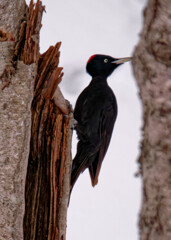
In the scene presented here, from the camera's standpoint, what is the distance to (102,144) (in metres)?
2.99

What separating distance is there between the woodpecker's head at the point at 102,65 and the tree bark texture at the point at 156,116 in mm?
2419

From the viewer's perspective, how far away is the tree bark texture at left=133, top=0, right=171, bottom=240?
0.96m

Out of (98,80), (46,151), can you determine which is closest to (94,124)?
(98,80)

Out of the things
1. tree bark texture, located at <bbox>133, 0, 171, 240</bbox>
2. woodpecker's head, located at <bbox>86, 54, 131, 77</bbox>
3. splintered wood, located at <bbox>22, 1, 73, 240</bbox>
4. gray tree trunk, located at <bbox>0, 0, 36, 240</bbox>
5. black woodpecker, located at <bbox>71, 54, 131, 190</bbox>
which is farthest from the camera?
woodpecker's head, located at <bbox>86, 54, 131, 77</bbox>

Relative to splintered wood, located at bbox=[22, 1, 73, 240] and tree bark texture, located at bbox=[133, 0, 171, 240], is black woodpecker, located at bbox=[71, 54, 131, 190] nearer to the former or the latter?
splintered wood, located at bbox=[22, 1, 73, 240]

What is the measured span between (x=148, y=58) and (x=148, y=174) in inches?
10.7

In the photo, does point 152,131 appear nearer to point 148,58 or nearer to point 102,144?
point 148,58

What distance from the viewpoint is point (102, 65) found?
3.51 meters

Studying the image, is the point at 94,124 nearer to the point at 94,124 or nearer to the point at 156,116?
→ the point at 94,124

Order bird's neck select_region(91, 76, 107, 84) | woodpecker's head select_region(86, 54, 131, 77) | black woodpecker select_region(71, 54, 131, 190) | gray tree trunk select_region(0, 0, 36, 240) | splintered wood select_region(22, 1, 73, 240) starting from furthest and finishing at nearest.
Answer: woodpecker's head select_region(86, 54, 131, 77) → bird's neck select_region(91, 76, 107, 84) → black woodpecker select_region(71, 54, 131, 190) → splintered wood select_region(22, 1, 73, 240) → gray tree trunk select_region(0, 0, 36, 240)

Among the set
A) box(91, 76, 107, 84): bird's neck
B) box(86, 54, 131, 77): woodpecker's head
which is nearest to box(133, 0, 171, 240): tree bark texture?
box(91, 76, 107, 84): bird's neck

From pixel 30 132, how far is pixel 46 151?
0.15 metres

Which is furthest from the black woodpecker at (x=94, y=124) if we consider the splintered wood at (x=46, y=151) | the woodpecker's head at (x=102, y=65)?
the splintered wood at (x=46, y=151)

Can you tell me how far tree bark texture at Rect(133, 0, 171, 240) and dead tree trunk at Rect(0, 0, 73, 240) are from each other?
1.04 m
